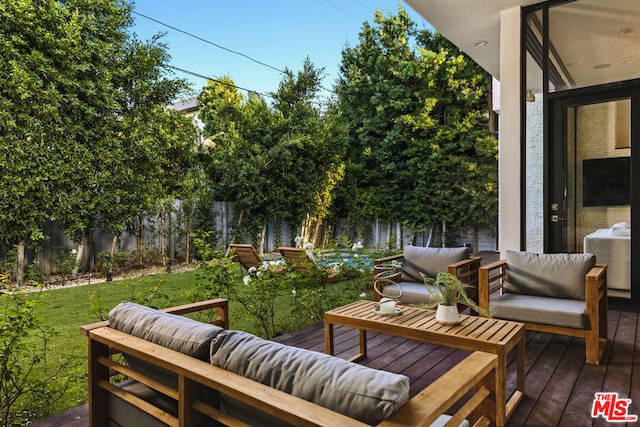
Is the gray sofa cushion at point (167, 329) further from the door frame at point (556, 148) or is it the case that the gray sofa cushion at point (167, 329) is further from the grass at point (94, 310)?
the door frame at point (556, 148)


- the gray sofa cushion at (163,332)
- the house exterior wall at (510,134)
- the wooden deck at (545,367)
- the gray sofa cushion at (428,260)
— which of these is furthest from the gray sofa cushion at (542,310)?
the gray sofa cushion at (163,332)

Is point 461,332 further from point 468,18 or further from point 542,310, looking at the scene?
point 468,18

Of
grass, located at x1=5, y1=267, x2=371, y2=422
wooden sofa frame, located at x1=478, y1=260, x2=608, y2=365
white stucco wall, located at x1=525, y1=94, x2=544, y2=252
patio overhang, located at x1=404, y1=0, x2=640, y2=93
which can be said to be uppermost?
patio overhang, located at x1=404, y1=0, x2=640, y2=93

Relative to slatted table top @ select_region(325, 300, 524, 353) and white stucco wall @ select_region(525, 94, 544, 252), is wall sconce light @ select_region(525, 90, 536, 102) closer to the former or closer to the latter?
white stucco wall @ select_region(525, 94, 544, 252)

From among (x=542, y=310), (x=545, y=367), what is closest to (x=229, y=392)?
(x=545, y=367)

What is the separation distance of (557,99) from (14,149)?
6.77 metres

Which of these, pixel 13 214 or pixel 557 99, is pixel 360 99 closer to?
pixel 557 99

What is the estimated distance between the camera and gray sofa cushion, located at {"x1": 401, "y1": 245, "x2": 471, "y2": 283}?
3867mm

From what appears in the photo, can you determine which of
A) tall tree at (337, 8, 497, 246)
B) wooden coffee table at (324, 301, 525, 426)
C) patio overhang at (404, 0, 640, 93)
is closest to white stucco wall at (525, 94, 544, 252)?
patio overhang at (404, 0, 640, 93)

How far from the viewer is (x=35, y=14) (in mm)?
5812

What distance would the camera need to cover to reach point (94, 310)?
8.48 feet

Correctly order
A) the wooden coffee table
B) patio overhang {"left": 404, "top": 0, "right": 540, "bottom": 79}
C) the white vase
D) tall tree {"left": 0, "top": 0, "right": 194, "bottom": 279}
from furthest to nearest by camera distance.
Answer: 1. tall tree {"left": 0, "top": 0, "right": 194, "bottom": 279}
2. patio overhang {"left": 404, "top": 0, "right": 540, "bottom": 79}
3. the white vase
4. the wooden coffee table

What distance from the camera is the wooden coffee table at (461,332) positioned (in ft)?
6.84

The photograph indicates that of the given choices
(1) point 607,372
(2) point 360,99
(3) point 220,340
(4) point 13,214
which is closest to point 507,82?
(1) point 607,372
